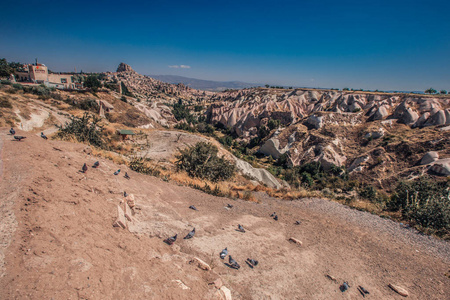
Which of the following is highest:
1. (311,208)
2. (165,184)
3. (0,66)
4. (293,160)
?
(0,66)

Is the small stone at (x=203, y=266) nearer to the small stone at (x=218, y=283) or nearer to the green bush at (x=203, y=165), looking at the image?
the small stone at (x=218, y=283)

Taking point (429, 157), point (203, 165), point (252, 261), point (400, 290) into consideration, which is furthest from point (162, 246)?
point (429, 157)

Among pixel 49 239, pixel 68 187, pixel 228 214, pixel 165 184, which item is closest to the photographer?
pixel 49 239

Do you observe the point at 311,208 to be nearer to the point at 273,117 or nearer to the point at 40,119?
the point at 40,119

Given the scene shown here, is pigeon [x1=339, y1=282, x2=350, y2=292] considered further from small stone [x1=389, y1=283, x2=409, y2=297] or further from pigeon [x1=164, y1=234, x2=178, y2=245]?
pigeon [x1=164, y1=234, x2=178, y2=245]

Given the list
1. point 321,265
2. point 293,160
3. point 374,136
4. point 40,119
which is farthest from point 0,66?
point 374,136

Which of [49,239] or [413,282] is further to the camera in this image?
[413,282]

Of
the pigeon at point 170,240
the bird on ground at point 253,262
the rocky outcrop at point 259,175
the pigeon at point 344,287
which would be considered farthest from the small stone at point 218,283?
the rocky outcrop at point 259,175

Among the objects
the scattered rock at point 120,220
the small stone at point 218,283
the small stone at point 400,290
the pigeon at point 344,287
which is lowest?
the small stone at point 400,290

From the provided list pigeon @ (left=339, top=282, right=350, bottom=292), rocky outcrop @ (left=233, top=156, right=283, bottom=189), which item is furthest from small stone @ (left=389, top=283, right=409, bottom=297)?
rocky outcrop @ (left=233, top=156, right=283, bottom=189)
